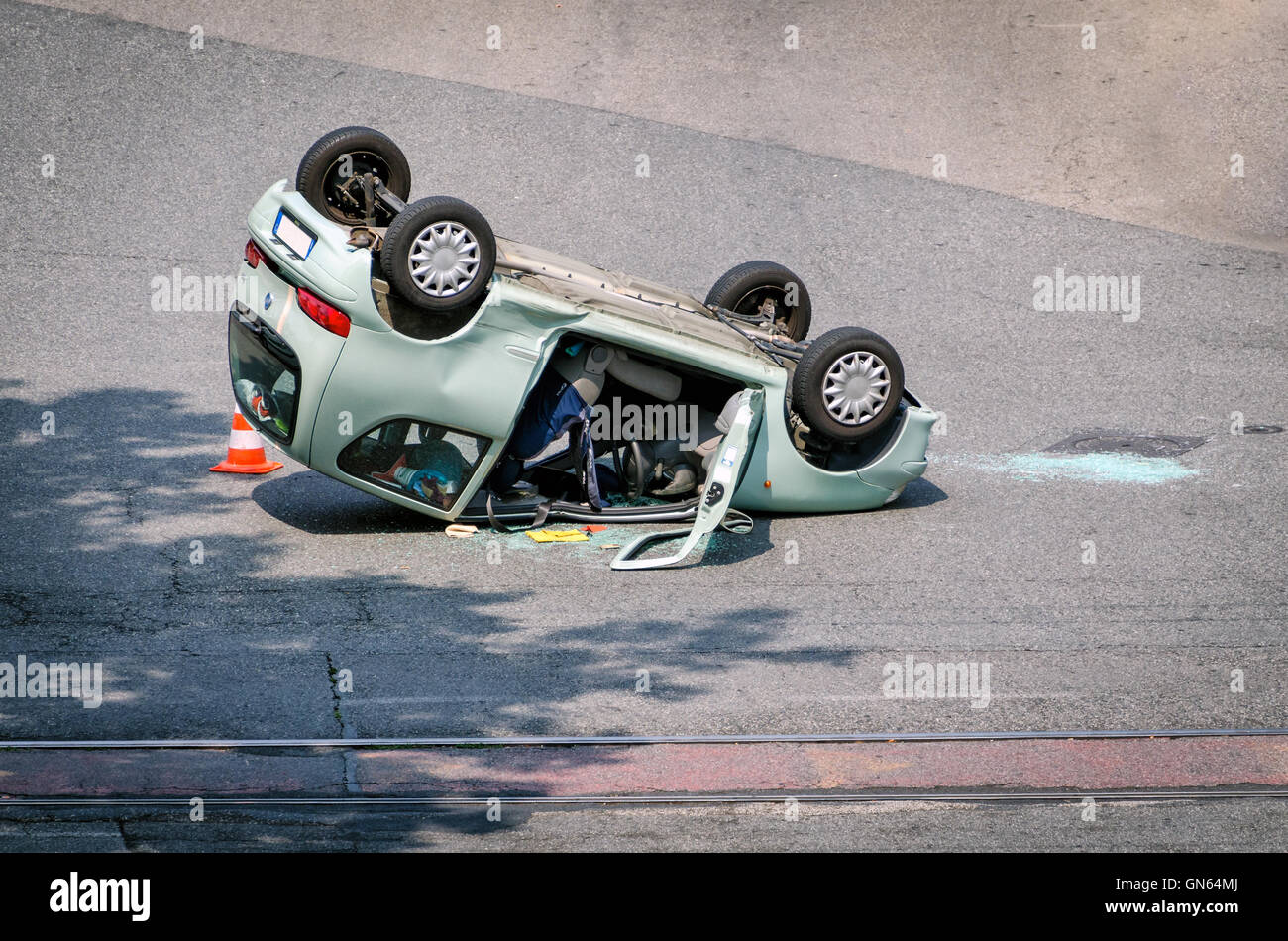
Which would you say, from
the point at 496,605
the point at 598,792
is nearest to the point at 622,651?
the point at 496,605

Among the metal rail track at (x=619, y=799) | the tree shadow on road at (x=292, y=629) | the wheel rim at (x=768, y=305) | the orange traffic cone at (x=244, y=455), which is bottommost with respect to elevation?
the metal rail track at (x=619, y=799)

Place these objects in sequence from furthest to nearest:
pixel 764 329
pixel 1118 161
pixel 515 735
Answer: pixel 1118 161, pixel 764 329, pixel 515 735

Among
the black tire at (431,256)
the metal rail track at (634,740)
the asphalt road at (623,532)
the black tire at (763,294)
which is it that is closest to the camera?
the metal rail track at (634,740)

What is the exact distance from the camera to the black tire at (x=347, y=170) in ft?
29.1

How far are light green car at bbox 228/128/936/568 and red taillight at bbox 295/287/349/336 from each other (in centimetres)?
1

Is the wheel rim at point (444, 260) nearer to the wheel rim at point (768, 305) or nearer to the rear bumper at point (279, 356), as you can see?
the rear bumper at point (279, 356)

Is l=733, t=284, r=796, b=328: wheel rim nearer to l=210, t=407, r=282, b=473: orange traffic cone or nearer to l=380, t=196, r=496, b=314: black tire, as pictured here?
l=380, t=196, r=496, b=314: black tire

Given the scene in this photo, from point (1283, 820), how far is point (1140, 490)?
4.33 m

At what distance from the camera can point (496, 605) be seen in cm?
768

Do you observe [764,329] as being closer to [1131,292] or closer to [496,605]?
[496,605]

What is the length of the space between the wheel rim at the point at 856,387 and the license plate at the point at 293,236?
312 cm

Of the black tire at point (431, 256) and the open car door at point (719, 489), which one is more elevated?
the black tire at point (431, 256)

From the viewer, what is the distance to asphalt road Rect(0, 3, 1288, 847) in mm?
6746

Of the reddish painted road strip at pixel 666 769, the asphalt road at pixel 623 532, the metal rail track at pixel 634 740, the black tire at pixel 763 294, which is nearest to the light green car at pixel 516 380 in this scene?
the black tire at pixel 763 294
